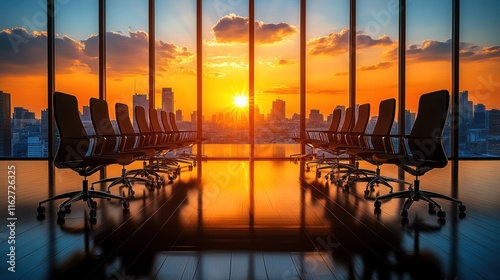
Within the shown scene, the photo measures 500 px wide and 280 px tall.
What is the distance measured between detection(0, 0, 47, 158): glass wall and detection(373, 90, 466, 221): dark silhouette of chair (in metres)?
7.51

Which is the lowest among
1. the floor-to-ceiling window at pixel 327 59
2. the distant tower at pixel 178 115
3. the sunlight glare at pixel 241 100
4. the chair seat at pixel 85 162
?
the chair seat at pixel 85 162

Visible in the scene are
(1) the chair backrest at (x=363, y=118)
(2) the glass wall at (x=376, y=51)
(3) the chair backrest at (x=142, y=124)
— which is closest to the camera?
(1) the chair backrest at (x=363, y=118)

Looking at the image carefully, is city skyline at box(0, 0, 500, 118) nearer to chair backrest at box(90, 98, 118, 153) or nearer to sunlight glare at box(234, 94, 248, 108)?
sunlight glare at box(234, 94, 248, 108)

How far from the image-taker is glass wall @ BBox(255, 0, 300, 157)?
8211 mm

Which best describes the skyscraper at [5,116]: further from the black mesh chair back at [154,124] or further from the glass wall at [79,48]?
the black mesh chair back at [154,124]

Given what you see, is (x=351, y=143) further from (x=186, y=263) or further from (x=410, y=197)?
(x=186, y=263)

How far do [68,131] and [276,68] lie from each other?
18.8 ft

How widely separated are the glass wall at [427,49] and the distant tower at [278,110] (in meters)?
2.95

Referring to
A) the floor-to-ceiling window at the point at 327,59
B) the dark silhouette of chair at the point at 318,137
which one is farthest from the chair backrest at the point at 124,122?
the floor-to-ceiling window at the point at 327,59

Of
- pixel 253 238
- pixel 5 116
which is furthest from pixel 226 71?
pixel 253 238

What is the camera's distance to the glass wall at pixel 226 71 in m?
8.20

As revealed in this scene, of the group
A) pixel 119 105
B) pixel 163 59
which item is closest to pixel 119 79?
pixel 163 59

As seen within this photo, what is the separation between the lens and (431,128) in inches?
135

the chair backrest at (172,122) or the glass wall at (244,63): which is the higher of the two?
the glass wall at (244,63)
